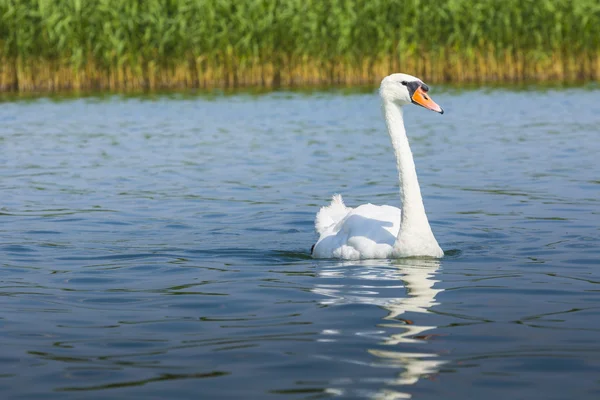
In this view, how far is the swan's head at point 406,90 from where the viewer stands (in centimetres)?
690

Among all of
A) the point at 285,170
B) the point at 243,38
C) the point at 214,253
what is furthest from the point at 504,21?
the point at 214,253

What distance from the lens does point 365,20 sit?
27.3 m

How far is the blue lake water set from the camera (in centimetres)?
418

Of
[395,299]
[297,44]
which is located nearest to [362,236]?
[395,299]

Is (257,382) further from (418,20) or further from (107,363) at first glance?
(418,20)

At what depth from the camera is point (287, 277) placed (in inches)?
255

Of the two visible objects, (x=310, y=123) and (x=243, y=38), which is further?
(x=243, y=38)

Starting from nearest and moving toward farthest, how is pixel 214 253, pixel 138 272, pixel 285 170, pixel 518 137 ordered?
1. pixel 138 272
2. pixel 214 253
3. pixel 285 170
4. pixel 518 137

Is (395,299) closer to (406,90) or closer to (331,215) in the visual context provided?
(406,90)

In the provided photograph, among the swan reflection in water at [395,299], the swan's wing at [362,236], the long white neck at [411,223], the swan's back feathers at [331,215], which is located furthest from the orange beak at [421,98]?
the swan's back feathers at [331,215]

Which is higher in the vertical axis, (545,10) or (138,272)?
(545,10)

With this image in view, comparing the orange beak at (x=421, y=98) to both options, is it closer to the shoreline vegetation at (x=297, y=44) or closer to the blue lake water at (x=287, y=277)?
the blue lake water at (x=287, y=277)

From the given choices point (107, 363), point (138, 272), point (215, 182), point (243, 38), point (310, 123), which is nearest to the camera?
point (107, 363)

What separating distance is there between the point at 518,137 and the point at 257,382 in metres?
12.1
